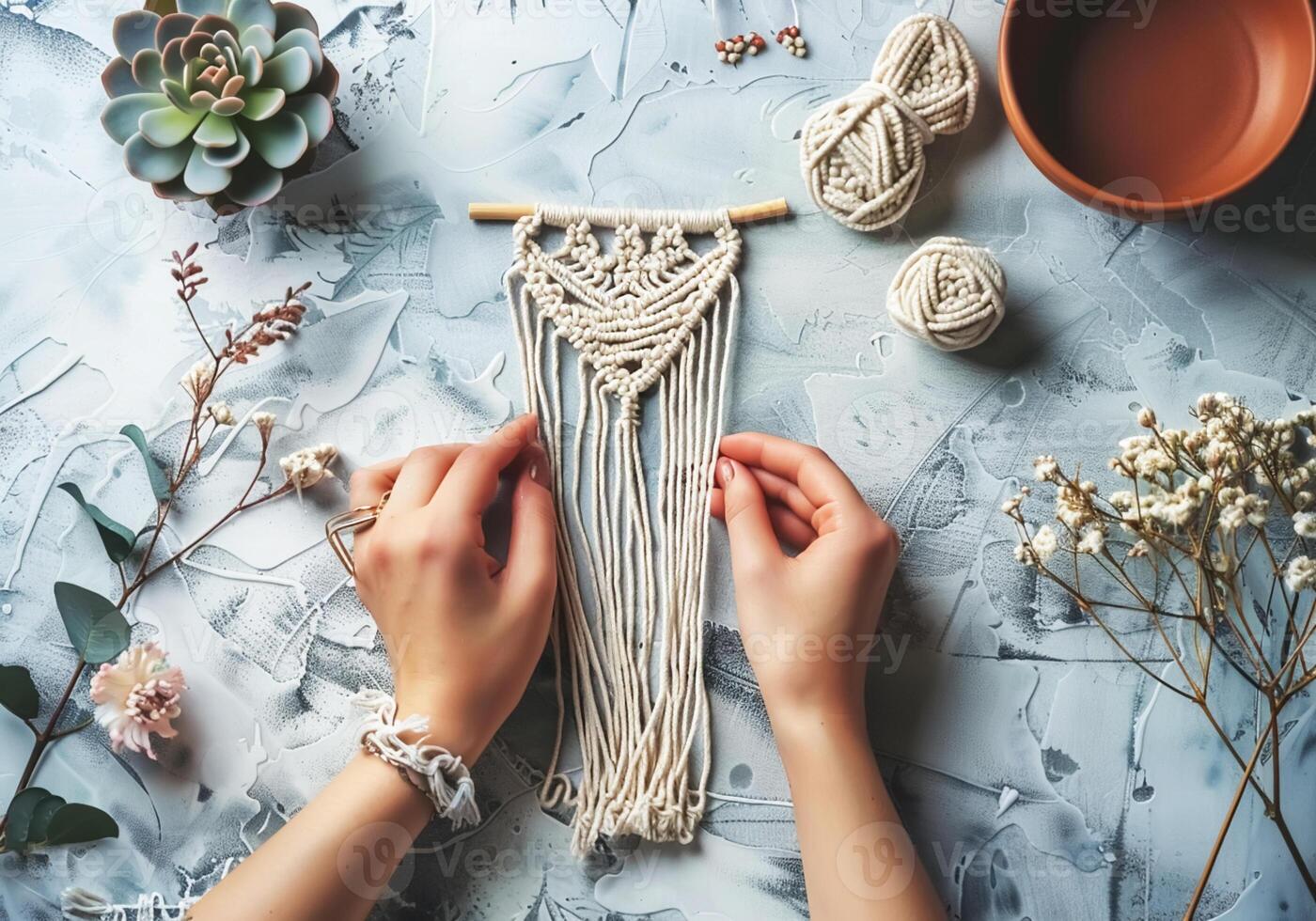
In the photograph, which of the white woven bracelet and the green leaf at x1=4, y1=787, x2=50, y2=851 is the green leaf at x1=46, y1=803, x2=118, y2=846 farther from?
the white woven bracelet

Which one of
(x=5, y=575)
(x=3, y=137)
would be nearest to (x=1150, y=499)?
(x=5, y=575)

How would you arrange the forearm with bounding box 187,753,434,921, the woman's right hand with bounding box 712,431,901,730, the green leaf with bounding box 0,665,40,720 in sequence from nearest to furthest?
the forearm with bounding box 187,753,434,921 < the woman's right hand with bounding box 712,431,901,730 < the green leaf with bounding box 0,665,40,720

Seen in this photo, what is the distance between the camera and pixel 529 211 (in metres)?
1.32

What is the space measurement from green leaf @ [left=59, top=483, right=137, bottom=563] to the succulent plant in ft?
1.34

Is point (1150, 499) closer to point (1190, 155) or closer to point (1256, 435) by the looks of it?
point (1256, 435)

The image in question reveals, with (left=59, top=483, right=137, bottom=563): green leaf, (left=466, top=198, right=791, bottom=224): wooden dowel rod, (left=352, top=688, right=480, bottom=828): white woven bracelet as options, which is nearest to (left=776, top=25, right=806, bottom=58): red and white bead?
(left=466, top=198, right=791, bottom=224): wooden dowel rod

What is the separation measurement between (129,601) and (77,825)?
28 cm

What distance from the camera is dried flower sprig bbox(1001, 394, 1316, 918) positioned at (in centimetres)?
117

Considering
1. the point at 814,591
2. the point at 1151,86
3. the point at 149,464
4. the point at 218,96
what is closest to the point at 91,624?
the point at 149,464

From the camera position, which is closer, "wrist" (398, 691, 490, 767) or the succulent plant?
"wrist" (398, 691, 490, 767)

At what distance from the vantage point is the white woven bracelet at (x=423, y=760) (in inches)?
43.7

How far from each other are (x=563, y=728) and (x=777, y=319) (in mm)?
603

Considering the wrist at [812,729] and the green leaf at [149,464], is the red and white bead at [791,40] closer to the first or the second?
the wrist at [812,729]

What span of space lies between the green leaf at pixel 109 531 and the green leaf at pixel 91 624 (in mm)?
58
